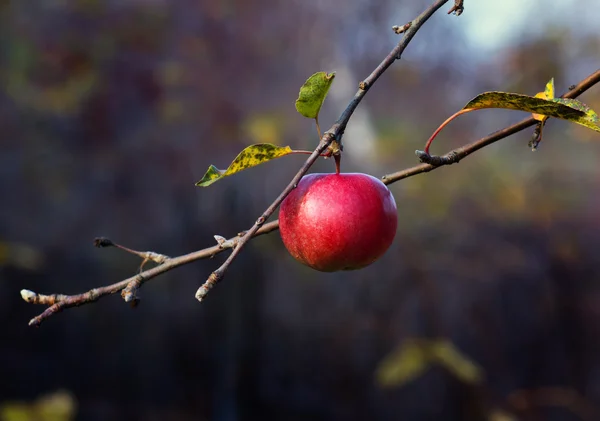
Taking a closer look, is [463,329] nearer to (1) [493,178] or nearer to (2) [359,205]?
(1) [493,178]

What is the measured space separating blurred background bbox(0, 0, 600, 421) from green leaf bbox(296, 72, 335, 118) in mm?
2502

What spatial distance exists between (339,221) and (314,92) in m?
0.13

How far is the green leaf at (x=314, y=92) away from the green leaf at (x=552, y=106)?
0.14 metres

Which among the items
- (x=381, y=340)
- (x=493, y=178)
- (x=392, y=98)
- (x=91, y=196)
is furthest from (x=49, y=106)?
(x=493, y=178)

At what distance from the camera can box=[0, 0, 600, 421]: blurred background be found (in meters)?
2.86

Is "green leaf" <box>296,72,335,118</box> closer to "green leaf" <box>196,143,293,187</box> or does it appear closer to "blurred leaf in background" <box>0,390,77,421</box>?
"green leaf" <box>196,143,293,187</box>

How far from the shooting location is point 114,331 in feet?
10.4

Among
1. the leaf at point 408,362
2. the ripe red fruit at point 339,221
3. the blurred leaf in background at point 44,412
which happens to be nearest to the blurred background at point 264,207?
the leaf at point 408,362

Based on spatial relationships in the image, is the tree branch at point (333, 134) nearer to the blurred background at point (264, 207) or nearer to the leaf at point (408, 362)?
the leaf at point (408, 362)

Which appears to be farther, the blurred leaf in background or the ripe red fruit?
the blurred leaf in background

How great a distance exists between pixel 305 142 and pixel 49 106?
1408 mm

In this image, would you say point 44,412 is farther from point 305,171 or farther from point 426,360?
point 305,171

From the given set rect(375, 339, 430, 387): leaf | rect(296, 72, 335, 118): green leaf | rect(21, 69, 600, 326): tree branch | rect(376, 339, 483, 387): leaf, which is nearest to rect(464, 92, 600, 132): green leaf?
rect(21, 69, 600, 326): tree branch

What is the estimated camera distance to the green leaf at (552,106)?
417mm
